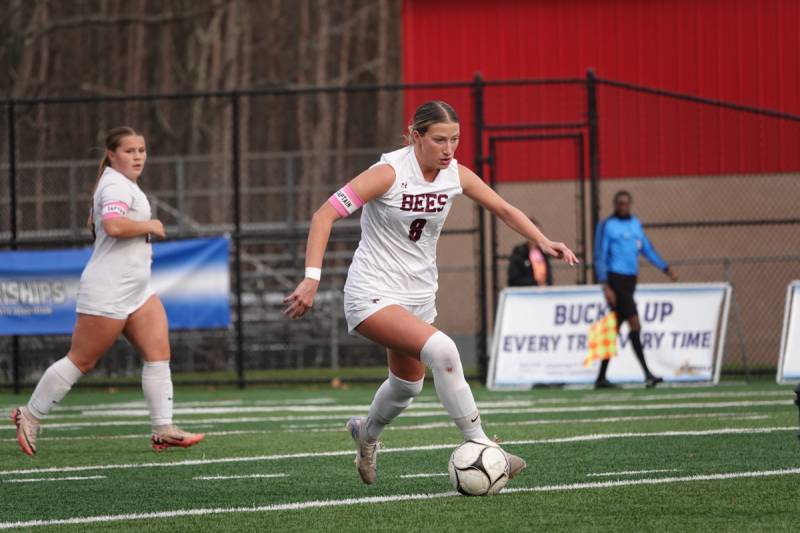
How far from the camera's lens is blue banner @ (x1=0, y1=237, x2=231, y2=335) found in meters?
17.5

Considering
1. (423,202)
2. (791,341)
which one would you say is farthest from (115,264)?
(791,341)

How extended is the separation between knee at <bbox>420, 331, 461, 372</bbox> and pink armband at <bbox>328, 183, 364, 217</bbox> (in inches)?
29.2

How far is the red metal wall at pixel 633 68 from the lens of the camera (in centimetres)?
2364

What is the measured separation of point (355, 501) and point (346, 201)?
1.43m

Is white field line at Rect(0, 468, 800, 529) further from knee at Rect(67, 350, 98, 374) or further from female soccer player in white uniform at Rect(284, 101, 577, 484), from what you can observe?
knee at Rect(67, 350, 98, 374)

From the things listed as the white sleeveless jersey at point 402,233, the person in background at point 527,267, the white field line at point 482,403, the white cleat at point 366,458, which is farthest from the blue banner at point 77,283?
the white sleeveless jersey at point 402,233

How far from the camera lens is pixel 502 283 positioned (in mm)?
24031

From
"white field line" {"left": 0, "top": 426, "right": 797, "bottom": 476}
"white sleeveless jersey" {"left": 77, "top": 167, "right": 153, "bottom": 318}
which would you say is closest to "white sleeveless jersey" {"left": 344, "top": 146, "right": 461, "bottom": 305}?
"white field line" {"left": 0, "top": 426, "right": 797, "bottom": 476}

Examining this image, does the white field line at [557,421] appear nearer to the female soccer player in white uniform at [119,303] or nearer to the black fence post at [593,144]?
the female soccer player in white uniform at [119,303]

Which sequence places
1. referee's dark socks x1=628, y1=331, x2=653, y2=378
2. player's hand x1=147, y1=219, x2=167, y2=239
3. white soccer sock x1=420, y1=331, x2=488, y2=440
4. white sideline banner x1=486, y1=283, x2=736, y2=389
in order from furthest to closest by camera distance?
white sideline banner x1=486, y1=283, x2=736, y2=389 → referee's dark socks x1=628, y1=331, x2=653, y2=378 → player's hand x1=147, y1=219, x2=167, y2=239 → white soccer sock x1=420, y1=331, x2=488, y2=440

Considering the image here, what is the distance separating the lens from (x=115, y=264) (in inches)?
401

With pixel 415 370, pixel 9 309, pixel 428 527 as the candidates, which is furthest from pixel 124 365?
pixel 428 527

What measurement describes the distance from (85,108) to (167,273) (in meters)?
14.4

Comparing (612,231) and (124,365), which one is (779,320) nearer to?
(612,231)
